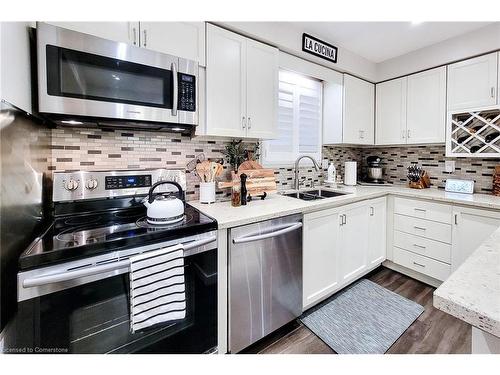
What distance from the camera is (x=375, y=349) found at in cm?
152

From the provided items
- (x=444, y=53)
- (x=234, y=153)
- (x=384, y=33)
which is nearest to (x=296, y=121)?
(x=234, y=153)

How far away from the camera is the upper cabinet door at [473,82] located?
207cm

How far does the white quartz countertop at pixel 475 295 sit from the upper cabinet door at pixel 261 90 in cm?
147

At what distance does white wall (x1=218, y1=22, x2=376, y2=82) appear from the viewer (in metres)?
1.74

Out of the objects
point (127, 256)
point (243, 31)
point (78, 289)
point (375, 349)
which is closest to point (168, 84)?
point (243, 31)

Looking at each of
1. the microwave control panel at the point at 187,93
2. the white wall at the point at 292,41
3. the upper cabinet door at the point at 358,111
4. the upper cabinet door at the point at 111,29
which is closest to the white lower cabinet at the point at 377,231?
the upper cabinet door at the point at 358,111

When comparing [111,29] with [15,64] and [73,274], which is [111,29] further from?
[73,274]

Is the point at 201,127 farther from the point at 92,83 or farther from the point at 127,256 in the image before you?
the point at 127,256

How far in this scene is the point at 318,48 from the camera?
2.23 metres

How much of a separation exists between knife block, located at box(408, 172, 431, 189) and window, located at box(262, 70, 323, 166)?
43.3 inches

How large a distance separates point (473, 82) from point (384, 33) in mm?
951

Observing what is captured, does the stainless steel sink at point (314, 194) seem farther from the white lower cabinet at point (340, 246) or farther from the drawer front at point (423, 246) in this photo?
the drawer front at point (423, 246)

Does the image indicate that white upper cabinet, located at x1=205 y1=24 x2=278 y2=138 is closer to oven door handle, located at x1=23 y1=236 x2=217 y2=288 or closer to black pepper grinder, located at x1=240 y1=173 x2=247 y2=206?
black pepper grinder, located at x1=240 y1=173 x2=247 y2=206

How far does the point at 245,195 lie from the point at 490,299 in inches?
52.3
